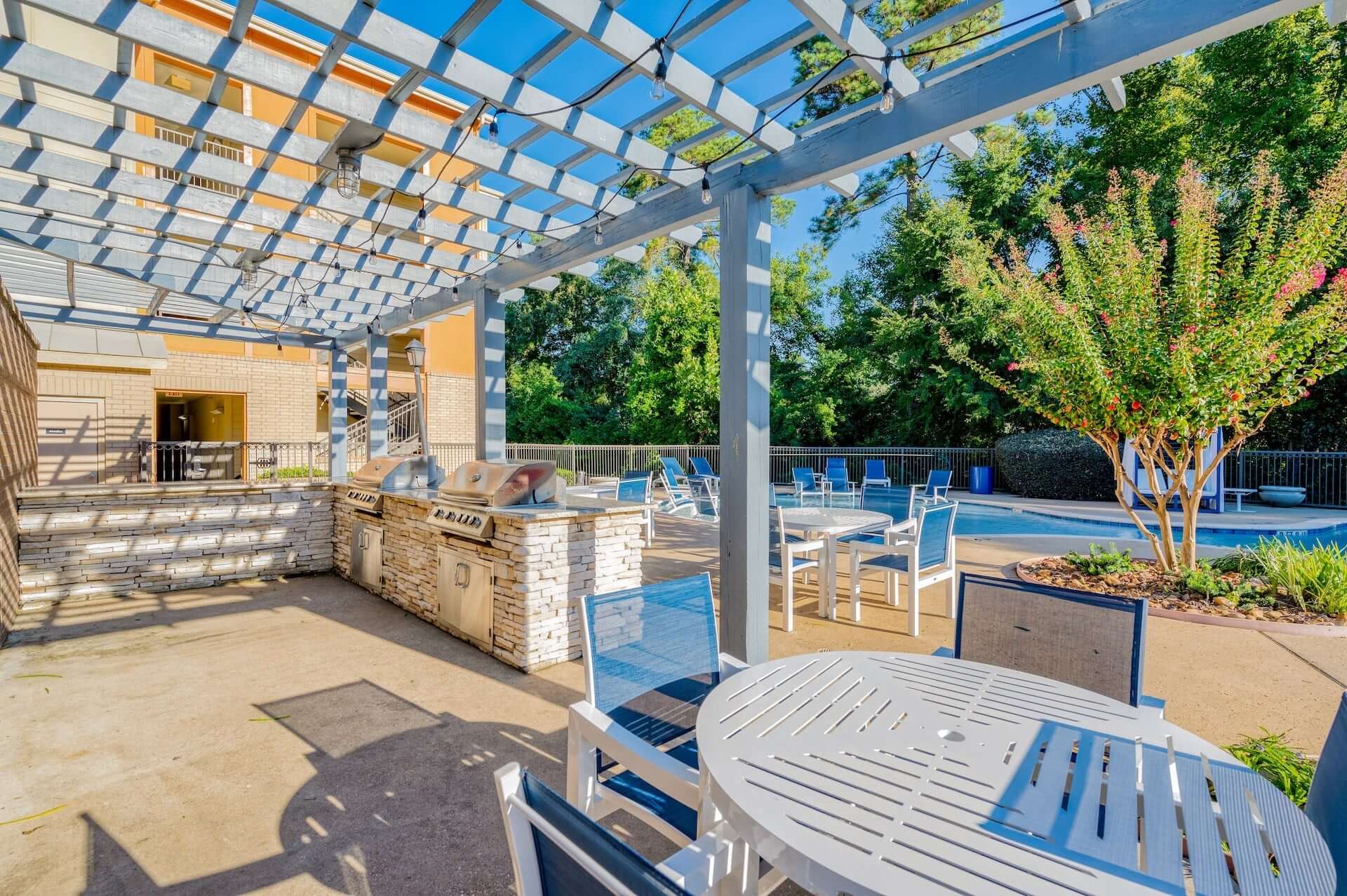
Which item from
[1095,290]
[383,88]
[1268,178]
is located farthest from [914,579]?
[383,88]

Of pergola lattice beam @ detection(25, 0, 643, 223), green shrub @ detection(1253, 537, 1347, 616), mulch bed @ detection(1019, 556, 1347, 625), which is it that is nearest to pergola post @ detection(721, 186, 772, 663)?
pergola lattice beam @ detection(25, 0, 643, 223)

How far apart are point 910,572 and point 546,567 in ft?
8.24

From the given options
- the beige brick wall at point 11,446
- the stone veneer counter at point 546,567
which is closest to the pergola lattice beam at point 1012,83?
the stone veneer counter at point 546,567

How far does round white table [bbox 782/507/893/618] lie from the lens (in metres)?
4.91

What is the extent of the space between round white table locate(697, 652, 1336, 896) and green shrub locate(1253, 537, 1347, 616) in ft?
15.2

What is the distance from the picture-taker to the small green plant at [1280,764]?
2182mm

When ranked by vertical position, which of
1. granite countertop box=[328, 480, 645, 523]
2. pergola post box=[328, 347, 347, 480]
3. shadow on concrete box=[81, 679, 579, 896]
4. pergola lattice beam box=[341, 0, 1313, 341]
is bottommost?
shadow on concrete box=[81, 679, 579, 896]

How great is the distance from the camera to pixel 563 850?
0.86 meters

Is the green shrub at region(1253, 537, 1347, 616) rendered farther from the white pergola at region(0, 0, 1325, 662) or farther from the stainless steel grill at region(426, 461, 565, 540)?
the stainless steel grill at region(426, 461, 565, 540)

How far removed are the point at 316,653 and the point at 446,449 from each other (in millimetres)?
11596

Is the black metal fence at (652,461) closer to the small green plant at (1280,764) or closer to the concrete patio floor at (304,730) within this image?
the concrete patio floor at (304,730)

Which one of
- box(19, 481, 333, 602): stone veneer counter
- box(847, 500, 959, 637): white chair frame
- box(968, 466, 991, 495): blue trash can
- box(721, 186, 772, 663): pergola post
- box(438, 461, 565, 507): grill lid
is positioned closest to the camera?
box(721, 186, 772, 663): pergola post

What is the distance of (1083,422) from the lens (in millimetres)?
5770

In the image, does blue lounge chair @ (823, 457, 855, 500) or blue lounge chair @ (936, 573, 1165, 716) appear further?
blue lounge chair @ (823, 457, 855, 500)
